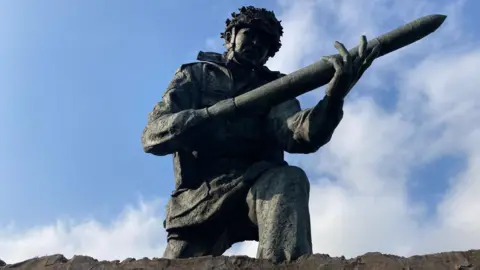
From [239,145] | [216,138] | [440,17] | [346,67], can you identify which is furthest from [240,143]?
[440,17]

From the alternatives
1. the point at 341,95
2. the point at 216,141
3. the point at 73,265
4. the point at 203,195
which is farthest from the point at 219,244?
the point at 341,95

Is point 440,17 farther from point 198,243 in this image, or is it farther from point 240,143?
point 198,243

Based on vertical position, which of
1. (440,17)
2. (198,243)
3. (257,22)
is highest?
(257,22)

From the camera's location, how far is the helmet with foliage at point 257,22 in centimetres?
580

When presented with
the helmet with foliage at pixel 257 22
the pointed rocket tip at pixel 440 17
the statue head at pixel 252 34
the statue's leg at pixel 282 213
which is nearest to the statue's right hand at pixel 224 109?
the statue's leg at pixel 282 213

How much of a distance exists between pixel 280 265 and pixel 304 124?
Result: 1.15 m

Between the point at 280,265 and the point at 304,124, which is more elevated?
the point at 304,124

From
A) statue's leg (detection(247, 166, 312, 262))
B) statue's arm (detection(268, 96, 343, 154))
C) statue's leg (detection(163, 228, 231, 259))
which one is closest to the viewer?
statue's leg (detection(247, 166, 312, 262))

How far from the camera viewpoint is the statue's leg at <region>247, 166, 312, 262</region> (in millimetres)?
4715

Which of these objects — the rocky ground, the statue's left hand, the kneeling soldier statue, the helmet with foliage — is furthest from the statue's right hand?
the rocky ground

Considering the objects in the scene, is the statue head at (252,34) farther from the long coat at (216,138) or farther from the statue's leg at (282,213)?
the statue's leg at (282,213)

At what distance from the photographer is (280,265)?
457 centimetres

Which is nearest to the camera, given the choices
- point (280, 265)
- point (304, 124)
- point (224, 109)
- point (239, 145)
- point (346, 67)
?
point (280, 265)

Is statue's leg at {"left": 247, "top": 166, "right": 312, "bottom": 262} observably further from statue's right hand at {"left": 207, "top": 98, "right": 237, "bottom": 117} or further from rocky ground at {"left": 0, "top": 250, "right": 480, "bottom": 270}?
statue's right hand at {"left": 207, "top": 98, "right": 237, "bottom": 117}
